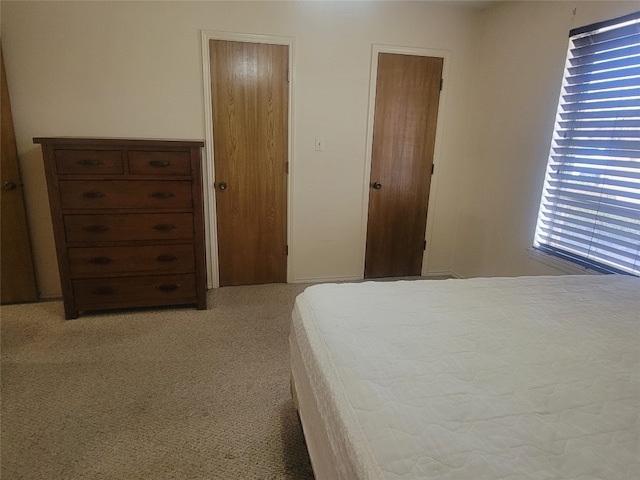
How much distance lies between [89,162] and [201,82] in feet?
3.39

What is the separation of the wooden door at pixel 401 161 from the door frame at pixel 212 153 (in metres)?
0.75

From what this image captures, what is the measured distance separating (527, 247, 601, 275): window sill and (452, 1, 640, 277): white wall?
0.02 metres

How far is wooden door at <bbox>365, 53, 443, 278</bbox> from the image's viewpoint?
3.22 metres

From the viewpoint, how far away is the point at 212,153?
301cm

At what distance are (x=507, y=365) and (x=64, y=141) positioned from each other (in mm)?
2678

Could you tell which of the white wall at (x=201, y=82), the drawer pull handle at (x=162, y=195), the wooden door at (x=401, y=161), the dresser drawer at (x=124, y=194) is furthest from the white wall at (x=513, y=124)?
the drawer pull handle at (x=162, y=195)

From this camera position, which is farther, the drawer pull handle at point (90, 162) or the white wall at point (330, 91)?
the white wall at point (330, 91)

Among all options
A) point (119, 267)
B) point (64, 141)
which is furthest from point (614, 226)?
point (64, 141)

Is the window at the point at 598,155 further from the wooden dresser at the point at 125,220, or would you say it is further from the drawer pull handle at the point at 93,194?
the drawer pull handle at the point at 93,194

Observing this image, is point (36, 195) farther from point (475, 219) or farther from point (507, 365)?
point (475, 219)

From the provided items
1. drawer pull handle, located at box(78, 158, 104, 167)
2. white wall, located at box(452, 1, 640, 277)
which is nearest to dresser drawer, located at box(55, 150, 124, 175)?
drawer pull handle, located at box(78, 158, 104, 167)

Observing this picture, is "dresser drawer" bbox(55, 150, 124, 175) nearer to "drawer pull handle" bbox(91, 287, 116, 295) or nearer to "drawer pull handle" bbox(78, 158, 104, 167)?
"drawer pull handle" bbox(78, 158, 104, 167)

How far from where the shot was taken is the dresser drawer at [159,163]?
8.13 ft

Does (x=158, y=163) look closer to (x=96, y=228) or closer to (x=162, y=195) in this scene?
(x=162, y=195)
